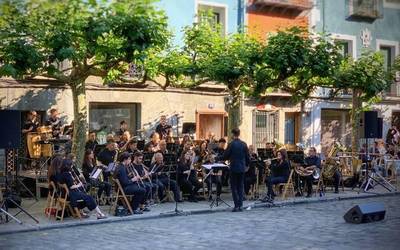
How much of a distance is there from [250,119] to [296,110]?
254 cm

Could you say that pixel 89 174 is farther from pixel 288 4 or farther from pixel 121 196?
pixel 288 4

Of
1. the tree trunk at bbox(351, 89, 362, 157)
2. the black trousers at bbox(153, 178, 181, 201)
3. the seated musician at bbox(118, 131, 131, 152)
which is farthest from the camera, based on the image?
the tree trunk at bbox(351, 89, 362, 157)

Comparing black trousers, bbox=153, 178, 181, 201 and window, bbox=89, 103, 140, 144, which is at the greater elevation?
window, bbox=89, 103, 140, 144

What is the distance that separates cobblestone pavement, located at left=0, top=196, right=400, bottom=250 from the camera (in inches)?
412

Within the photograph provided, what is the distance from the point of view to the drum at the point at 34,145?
18109mm

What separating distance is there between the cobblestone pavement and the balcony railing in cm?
1221

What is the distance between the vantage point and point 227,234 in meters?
11.6

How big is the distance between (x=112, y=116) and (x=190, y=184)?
21.8ft

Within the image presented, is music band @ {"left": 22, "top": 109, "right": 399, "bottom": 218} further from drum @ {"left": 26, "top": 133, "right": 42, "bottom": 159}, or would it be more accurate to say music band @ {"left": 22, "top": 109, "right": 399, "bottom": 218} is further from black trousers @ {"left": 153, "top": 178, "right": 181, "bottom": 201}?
drum @ {"left": 26, "top": 133, "right": 42, "bottom": 159}

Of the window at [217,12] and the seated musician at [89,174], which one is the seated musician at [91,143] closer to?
the seated musician at [89,174]

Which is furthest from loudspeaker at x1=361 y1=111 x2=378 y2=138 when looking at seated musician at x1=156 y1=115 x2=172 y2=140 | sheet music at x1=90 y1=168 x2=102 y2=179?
sheet music at x1=90 y1=168 x2=102 y2=179

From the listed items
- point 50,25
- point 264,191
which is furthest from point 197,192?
point 50,25

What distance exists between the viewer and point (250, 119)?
25344 millimetres

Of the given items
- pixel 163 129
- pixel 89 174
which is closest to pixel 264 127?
pixel 163 129
